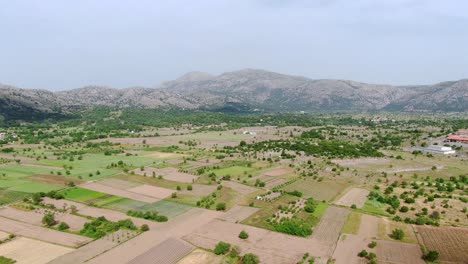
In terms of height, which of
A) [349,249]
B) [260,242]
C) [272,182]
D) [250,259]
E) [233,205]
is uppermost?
[272,182]

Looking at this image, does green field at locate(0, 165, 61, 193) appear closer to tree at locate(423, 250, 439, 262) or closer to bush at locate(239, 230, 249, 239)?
bush at locate(239, 230, 249, 239)

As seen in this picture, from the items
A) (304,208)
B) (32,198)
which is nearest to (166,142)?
(32,198)

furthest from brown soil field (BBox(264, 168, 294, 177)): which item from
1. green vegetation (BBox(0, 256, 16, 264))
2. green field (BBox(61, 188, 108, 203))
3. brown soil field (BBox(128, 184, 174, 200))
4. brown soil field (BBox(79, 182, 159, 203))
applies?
green vegetation (BBox(0, 256, 16, 264))

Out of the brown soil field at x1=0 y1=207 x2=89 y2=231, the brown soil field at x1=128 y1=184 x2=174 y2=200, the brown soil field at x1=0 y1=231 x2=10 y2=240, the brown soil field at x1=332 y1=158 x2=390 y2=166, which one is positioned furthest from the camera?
the brown soil field at x1=332 y1=158 x2=390 y2=166

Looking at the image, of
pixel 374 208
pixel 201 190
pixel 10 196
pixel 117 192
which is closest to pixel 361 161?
pixel 374 208

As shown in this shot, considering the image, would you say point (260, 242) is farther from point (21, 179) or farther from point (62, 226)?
point (21, 179)
